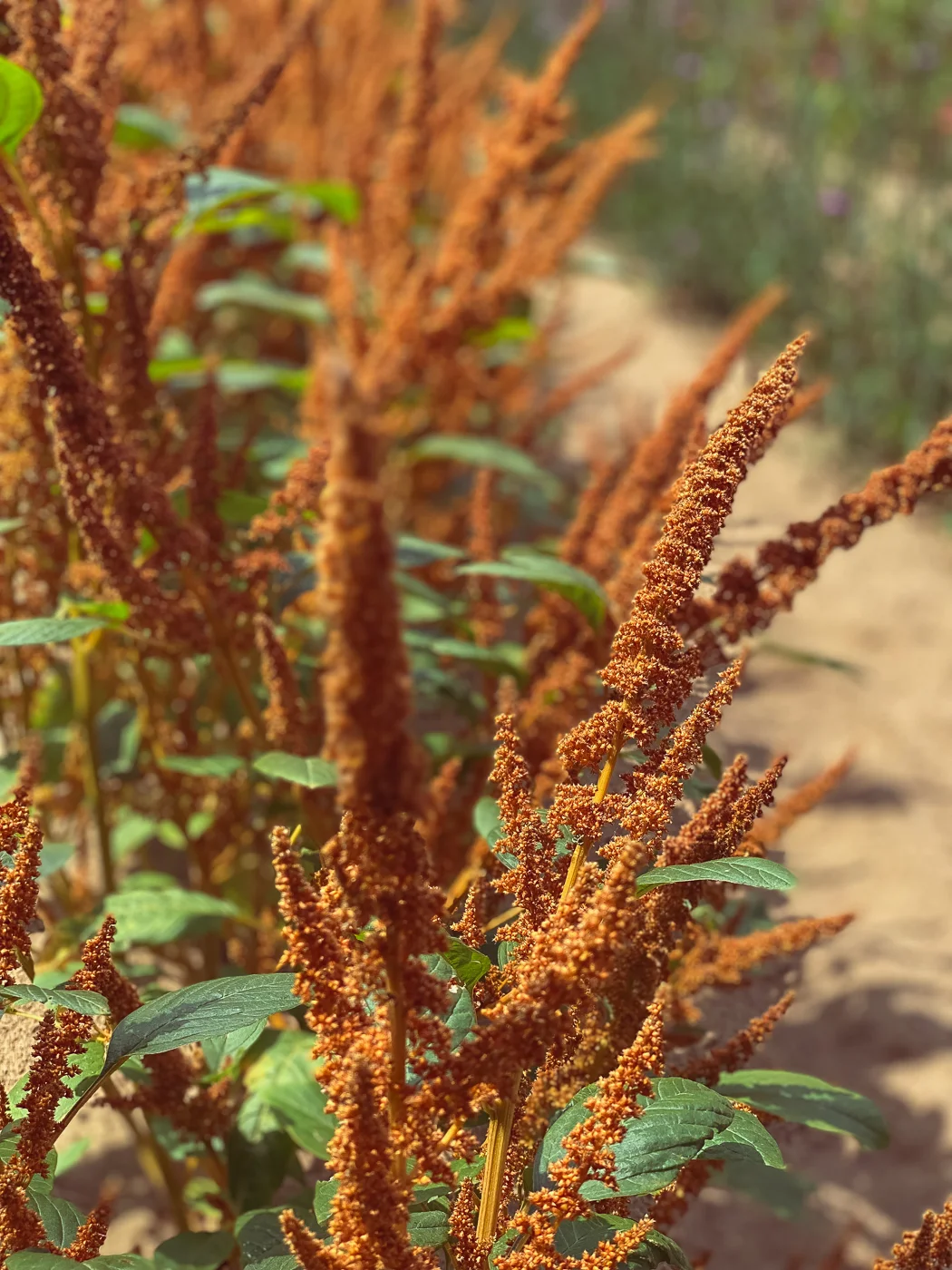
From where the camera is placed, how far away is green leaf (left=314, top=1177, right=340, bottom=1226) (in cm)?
89

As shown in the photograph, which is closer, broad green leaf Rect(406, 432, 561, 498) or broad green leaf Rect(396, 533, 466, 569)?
broad green leaf Rect(396, 533, 466, 569)

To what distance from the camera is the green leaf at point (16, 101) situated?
1.25 meters

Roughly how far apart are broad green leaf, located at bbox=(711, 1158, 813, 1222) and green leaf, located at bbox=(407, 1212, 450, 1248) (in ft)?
2.74

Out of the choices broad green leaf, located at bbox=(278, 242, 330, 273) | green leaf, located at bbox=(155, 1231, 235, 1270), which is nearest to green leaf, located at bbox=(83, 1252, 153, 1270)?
green leaf, located at bbox=(155, 1231, 235, 1270)

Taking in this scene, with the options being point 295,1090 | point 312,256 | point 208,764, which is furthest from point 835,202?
point 295,1090

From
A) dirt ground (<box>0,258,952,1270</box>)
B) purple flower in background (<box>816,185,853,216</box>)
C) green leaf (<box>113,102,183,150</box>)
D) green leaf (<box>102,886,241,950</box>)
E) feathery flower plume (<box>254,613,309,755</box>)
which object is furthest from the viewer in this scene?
purple flower in background (<box>816,185,853,216</box>)

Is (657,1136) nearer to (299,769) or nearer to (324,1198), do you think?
(324,1198)

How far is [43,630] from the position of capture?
1272mm

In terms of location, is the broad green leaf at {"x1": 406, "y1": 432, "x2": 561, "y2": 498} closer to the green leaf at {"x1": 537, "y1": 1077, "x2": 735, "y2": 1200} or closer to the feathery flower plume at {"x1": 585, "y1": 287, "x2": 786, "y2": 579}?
the feathery flower plume at {"x1": 585, "y1": 287, "x2": 786, "y2": 579}

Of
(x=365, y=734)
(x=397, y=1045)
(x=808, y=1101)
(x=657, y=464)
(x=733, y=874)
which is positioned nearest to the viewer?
(x=365, y=734)

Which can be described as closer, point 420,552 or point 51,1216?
point 51,1216

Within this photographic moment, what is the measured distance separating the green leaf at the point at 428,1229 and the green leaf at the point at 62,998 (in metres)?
0.27

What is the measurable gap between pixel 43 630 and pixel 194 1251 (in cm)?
66

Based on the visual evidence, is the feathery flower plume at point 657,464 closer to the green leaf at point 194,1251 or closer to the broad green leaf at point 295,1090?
the broad green leaf at point 295,1090
